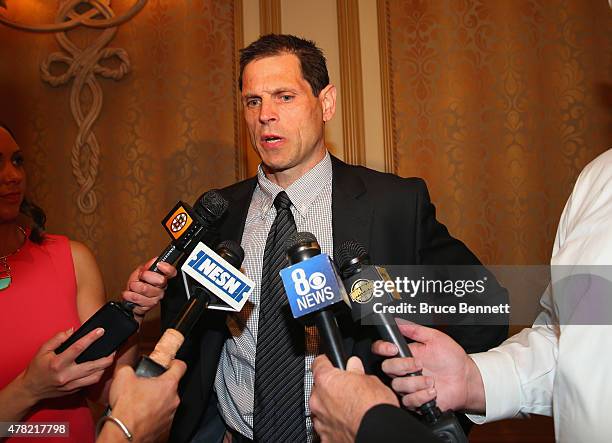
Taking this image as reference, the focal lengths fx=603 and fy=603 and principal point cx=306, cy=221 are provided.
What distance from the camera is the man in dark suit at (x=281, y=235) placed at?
1757 mm

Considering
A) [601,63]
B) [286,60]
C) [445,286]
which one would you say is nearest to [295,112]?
[286,60]

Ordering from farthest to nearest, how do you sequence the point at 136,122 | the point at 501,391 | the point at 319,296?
the point at 136,122 < the point at 501,391 < the point at 319,296

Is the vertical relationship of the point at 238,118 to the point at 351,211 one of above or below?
above

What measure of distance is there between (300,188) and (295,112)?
25cm

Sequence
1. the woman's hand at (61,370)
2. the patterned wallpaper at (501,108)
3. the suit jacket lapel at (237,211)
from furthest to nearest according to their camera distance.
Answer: the patterned wallpaper at (501,108) → the suit jacket lapel at (237,211) → the woman's hand at (61,370)

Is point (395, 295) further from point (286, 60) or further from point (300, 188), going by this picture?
point (286, 60)

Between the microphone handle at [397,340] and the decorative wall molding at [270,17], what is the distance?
2.43 meters

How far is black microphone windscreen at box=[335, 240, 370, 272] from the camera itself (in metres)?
1.28

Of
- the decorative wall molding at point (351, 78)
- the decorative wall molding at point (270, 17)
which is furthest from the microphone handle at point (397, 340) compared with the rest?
the decorative wall molding at point (270, 17)

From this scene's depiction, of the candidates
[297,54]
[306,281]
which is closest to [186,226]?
[306,281]

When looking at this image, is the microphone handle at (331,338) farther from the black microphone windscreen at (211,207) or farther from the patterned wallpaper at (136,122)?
the patterned wallpaper at (136,122)

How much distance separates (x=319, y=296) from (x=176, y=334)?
28 cm

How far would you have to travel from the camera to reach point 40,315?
187 centimetres

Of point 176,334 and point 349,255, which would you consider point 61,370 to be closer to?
point 176,334
